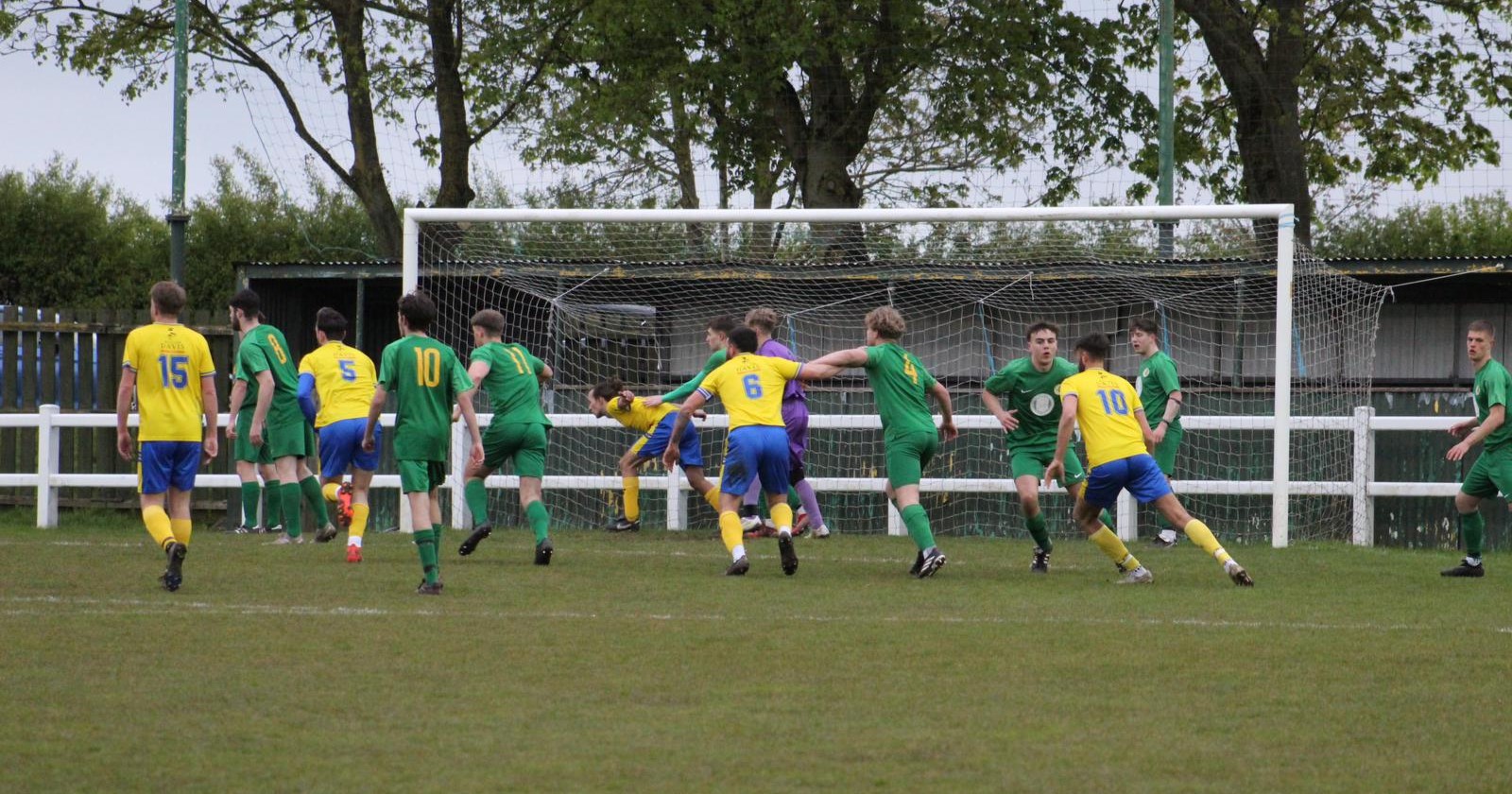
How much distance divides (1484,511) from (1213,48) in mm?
10487

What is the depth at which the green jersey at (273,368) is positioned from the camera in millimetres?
13414

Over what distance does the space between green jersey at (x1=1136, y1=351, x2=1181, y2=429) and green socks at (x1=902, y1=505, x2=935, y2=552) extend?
12.5ft

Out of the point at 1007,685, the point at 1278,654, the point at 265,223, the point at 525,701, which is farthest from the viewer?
the point at 265,223

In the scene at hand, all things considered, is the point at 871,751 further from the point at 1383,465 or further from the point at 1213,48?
the point at 1213,48

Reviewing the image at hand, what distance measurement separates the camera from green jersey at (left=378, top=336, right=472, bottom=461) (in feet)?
33.3

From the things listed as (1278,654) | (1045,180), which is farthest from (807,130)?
(1278,654)

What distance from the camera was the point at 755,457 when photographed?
11.2 metres

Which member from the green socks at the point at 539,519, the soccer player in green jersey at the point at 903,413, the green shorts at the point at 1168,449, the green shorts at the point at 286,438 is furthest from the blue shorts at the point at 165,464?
the green shorts at the point at 1168,449

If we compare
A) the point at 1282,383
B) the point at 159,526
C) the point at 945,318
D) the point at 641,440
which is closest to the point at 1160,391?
the point at 1282,383

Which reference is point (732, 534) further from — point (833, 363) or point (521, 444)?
point (521, 444)

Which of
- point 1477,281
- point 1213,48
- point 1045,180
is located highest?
point 1213,48

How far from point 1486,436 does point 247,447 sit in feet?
32.5

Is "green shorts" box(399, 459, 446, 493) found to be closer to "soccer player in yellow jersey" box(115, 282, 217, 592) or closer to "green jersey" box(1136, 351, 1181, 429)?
"soccer player in yellow jersey" box(115, 282, 217, 592)

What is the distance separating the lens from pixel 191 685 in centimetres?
675
